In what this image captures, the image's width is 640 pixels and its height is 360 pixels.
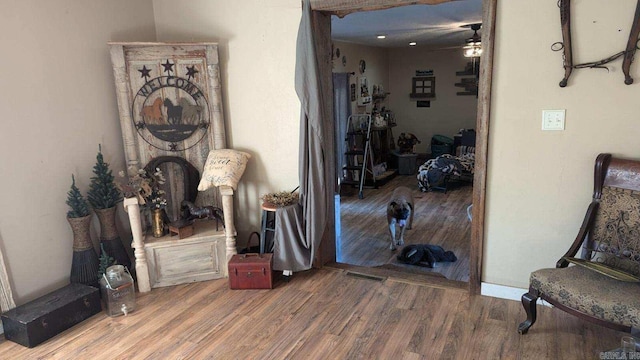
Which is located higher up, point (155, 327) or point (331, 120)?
point (331, 120)

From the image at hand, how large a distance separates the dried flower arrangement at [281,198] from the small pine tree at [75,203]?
A: 1.20 m

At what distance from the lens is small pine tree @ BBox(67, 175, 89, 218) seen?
2.77 metres

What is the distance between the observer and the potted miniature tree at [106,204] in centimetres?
290

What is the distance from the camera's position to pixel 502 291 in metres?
2.70

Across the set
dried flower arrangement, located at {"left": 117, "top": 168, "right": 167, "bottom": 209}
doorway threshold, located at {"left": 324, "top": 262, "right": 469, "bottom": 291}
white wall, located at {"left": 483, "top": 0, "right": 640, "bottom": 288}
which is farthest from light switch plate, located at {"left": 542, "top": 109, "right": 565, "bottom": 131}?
dried flower arrangement, located at {"left": 117, "top": 168, "right": 167, "bottom": 209}

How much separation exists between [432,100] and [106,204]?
7234 millimetres

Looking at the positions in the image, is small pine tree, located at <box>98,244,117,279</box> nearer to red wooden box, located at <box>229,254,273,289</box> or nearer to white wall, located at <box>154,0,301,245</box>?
red wooden box, located at <box>229,254,273,289</box>

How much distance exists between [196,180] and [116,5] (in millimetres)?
1391

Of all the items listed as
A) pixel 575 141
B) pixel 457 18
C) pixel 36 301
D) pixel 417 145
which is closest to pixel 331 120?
pixel 575 141

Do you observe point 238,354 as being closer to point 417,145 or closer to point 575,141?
point 575,141

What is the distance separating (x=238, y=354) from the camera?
7.35 ft

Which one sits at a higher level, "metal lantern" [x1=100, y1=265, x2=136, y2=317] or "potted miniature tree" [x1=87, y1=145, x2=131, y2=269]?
"potted miniature tree" [x1=87, y1=145, x2=131, y2=269]

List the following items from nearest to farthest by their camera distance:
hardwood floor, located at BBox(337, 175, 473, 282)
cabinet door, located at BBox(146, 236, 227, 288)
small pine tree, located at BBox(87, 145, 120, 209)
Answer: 1. small pine tree, located at BBox(87, 145, 120, 209)
2. cabinet door, located at BBox(146, 236, 227, 288)
3. hardwood floor, located at BBox(337, 175, 473, 282)

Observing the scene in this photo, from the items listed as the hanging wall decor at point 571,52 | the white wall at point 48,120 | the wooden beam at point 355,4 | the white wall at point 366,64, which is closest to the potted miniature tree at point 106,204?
the white wall at point 48,120
